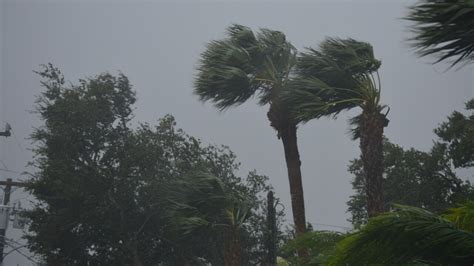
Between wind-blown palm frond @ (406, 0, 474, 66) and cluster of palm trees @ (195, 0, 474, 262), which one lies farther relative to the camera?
cluster of palm trees @ (195, 0, 474, 262)

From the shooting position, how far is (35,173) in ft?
69.8

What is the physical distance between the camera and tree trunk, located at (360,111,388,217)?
9.47m

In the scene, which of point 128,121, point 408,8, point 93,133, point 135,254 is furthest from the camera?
point 128,121

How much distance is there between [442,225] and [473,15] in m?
1.49

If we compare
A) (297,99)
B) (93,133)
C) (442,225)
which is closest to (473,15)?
(442,225)

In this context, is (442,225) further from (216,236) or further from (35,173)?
(35,173)

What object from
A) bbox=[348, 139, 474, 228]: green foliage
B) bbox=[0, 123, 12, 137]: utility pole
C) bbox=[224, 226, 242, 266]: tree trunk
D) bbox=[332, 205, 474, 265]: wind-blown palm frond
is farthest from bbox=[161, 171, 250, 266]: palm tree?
bbox=[0, 123, 12, 137]: utility pole

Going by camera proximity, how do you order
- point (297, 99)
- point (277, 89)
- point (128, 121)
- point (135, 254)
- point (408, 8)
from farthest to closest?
point (128, 121), point (135, 254), point (277, 89), point (297, 99), point (408, 8)

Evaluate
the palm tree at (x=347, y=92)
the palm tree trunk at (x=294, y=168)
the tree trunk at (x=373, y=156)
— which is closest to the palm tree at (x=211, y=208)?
the palm tree trunk at (x=294, y=168)

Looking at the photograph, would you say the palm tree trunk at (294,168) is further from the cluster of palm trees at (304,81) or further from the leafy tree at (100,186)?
the leafy tree at (100,186)

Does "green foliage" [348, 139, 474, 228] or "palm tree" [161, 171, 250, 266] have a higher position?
"green foliage" [348, 139, 474, 228]

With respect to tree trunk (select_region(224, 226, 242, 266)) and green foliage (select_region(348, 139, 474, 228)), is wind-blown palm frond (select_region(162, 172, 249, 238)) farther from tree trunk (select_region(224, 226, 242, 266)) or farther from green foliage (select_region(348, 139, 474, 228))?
green foliage (select_region(348, 139, 474, 228))

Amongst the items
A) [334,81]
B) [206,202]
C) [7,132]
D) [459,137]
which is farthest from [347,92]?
[7,132]

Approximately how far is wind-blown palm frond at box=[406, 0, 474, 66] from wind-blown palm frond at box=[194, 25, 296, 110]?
8.69 meters
